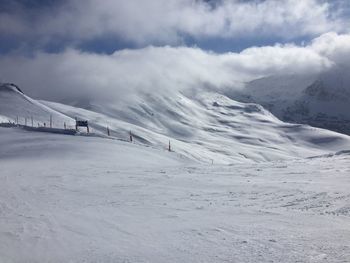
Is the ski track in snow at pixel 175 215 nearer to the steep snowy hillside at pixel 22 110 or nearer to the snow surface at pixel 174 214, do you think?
the snow surface at pixel 174 214

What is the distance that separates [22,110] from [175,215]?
99.1 metres

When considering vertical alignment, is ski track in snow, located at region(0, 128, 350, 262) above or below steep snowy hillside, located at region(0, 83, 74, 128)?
below

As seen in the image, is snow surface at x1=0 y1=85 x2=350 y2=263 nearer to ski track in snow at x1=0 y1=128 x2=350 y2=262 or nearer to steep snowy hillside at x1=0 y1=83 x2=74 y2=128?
ski track in snow at x1=0 y1=128 x2=350 y2=262

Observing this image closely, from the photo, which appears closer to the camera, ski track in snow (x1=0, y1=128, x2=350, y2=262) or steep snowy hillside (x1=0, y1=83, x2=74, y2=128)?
ski track in snow (x1=0, y1=128, x2=350, y2=262)

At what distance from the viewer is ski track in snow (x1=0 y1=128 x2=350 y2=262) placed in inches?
402

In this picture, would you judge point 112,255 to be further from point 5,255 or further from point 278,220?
point 278,220

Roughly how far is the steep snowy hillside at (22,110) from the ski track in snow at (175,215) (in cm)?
7343

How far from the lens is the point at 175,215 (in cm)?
1398

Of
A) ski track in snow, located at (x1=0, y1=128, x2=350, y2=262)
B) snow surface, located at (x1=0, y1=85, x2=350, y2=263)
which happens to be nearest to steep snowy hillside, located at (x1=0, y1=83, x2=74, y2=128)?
snow surface, located at (x1=0, y1=85, x2=350, y2=263)

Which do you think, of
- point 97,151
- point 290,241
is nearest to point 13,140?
point 97,151

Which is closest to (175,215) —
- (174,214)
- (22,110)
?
(174,214)

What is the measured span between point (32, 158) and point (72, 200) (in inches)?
736

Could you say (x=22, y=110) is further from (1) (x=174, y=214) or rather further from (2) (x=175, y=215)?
(2) (x=175, y=215)

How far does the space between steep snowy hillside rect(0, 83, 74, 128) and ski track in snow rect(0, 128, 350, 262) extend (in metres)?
73.4
